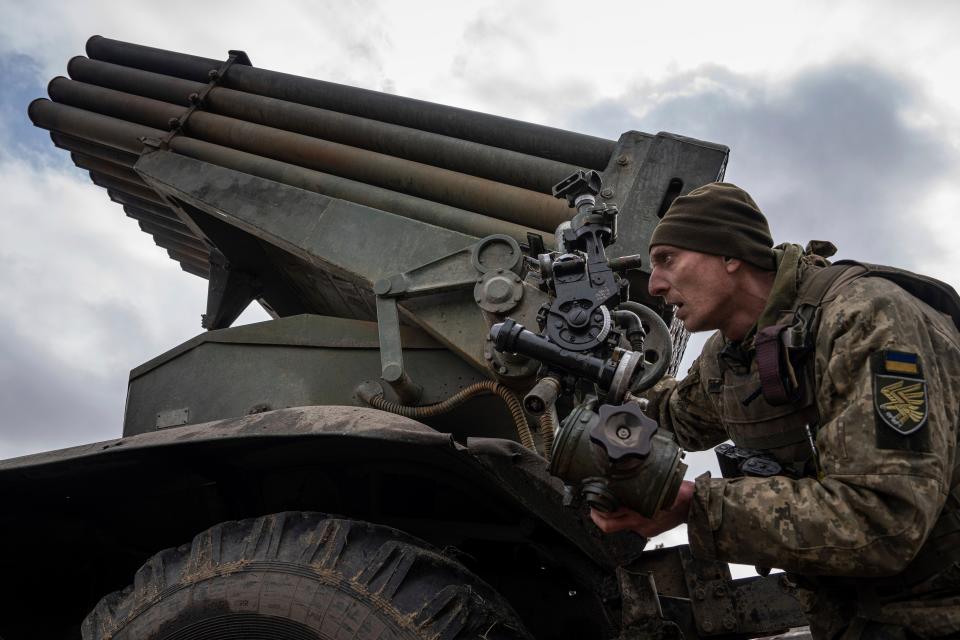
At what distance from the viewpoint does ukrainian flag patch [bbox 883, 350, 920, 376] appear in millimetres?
1667

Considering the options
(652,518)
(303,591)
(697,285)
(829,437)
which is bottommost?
(303,591)

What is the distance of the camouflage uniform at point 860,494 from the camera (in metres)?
1.58

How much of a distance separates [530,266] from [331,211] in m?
1.16

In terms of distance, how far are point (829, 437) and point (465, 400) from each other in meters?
1.50

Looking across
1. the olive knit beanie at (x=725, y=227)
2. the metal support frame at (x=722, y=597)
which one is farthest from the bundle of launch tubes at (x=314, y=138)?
the metal support frame at (x=722, y=597)

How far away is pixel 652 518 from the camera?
5.66 ft

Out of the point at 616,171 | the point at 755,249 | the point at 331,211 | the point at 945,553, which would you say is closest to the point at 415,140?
the point at 331,211

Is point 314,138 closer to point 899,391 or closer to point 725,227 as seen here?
point 725,227

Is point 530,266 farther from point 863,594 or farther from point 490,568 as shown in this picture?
point 863,594

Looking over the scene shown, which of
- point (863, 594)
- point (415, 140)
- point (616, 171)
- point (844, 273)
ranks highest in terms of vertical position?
point (415, 140)

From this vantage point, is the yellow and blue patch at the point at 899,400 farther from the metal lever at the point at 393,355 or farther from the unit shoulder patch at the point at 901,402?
the metal lever at the point at 393,355

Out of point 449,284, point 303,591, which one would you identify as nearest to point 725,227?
point 449,284

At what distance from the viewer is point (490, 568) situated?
126 inches

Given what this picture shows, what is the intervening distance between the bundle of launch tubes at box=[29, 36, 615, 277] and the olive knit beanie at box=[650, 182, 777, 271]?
1.16 metres
